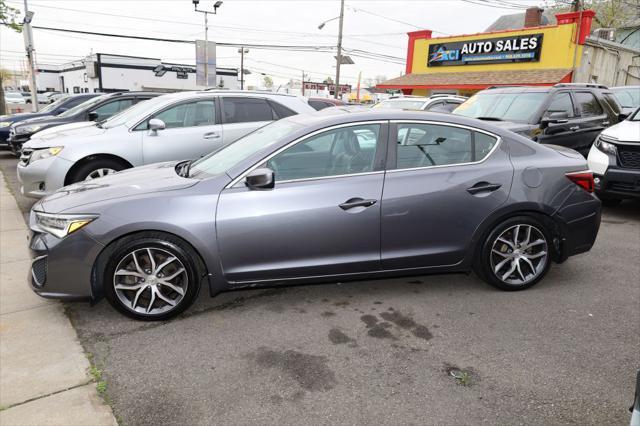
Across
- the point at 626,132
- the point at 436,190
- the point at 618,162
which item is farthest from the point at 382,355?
the point at 626,132

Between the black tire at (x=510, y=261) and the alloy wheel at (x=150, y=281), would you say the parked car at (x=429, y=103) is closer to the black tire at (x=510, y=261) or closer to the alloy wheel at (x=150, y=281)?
the black tire at (x=510, y=261)

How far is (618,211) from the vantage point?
7457mm

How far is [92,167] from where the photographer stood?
21.0ft

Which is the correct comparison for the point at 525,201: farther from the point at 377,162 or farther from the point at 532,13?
the point at 532,13

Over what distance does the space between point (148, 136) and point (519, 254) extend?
201 inches

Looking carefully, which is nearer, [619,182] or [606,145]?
[619,182]

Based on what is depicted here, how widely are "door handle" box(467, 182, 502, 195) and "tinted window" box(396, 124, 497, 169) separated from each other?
0.75 ft

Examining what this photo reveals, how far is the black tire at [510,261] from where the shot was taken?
4.03 meters

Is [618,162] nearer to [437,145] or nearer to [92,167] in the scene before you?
[437,145]

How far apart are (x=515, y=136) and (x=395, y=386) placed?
2531 millimetres

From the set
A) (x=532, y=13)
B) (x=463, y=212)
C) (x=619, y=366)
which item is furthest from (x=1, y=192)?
(x=532, y=13)

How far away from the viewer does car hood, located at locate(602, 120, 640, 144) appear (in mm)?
6479

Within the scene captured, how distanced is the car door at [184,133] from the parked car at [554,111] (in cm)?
457

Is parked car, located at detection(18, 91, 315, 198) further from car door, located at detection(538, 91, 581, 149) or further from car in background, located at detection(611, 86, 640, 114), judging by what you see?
car in background, located at detection(611, 86, 640, 114)
